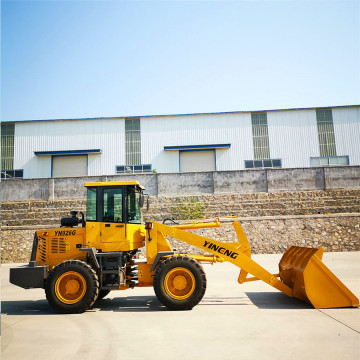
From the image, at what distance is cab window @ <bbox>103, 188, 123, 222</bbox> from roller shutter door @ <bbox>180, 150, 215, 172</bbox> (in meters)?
20.8

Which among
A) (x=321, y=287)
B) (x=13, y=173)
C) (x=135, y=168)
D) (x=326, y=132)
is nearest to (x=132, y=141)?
(x=135, y=168)

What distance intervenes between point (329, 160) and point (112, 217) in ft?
84.1

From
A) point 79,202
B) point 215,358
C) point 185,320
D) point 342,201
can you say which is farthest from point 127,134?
point 215,358

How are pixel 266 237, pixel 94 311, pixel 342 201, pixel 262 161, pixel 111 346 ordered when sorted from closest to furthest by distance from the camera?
pixel 111 346, pixel 94 311, pixel 266 237, pixel 342 201, pixel 262 161

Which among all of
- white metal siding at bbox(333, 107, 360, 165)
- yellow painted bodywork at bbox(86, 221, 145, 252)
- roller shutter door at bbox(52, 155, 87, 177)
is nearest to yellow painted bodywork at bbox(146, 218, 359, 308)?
yellow painted bodywork at bbox(86, 221, 145, 252)

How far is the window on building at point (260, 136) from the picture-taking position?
28.6 meters

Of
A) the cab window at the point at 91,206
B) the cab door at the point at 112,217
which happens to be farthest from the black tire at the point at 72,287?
the cab window at the point at 91,206

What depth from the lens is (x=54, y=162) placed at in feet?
94.6

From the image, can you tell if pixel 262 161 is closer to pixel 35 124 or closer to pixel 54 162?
pixel 54 162

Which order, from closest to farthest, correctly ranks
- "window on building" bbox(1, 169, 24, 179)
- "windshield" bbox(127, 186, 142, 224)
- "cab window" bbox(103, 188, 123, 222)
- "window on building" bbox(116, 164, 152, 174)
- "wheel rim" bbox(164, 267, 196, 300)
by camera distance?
"wheel rim" bbox(164, 267, 196, 300) → "cab window" bbox(103, 188, 123, 222) → "windshield" bbox(127, 186, 142, 224) → "window on building" bbox(116, 164, 152, 174) → "window on building" bbox(1, 169, 24, 179)

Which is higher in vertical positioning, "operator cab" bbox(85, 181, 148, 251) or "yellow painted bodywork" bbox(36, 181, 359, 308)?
"operator cab" bbox(85, 181, 148, 251)

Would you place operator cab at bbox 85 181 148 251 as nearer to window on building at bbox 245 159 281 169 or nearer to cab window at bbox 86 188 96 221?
cab window at bbox 86 188 96 221

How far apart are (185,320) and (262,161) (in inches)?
937

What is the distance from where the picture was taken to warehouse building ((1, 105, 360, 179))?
93.5 feet
